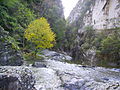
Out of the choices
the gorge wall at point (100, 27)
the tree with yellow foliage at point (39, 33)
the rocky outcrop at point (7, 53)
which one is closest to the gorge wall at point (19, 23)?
the rocky outcrop at point (7, 53)

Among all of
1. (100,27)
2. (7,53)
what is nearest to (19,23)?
(7,53)

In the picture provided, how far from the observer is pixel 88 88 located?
18.3 ft


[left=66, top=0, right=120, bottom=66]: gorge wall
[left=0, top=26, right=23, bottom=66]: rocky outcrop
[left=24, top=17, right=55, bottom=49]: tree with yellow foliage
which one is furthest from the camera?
[left=66, top=0, right=120, bottom=66]: gorge wall

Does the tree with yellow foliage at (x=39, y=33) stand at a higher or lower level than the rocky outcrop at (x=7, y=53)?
higher

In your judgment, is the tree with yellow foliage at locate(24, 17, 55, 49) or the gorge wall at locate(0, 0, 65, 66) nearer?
the gorge wall at locate(0, 0, 65, 66)

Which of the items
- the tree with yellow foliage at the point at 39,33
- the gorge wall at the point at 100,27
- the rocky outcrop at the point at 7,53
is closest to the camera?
the rocky outcrop at the point at 7,53

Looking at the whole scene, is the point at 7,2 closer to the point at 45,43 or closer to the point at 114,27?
the point at 45,43

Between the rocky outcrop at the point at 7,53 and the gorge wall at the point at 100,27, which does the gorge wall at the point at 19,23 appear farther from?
the gorge wall at the point at 100,27

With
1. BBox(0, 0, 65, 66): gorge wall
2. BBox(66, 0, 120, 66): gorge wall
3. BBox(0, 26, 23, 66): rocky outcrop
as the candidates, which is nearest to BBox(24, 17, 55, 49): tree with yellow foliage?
BBox(0, 0, 65, 66): gorge wall

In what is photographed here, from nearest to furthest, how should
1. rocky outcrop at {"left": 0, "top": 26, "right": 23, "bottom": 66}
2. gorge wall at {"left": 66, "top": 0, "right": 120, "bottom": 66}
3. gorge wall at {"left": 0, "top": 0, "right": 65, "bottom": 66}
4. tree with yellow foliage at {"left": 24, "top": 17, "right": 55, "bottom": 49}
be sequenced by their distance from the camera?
rocky outcrop at {"left": 0, "top": 26, "right": 23, "bottom": 66}
gorge wall at {"left": 0, "top": 0, "right": 65, "bottom": 66}
tree with yellow foliage at {"left": 24, "top": 17, "right": 55, "bottom": 49}
gorge wall at {"left": 66, "top": 0, "right": 120, "bottom": 66}

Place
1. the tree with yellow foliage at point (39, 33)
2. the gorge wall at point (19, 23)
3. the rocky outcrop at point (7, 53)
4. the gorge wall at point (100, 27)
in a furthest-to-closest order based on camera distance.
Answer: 1. the gorge wall at point (100, 27)
2. the tree with yellow foliage at point (39, 33)
3. the gorge wall at point (19, 23)
4. the rocky outcrop at point (7, 53)

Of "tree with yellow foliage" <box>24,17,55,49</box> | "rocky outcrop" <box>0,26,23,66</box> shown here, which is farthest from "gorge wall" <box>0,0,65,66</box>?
A: "tree with yellow foliage" <box>24,17,55,49</box>

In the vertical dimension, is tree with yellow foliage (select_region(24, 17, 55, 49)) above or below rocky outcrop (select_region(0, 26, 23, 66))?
above

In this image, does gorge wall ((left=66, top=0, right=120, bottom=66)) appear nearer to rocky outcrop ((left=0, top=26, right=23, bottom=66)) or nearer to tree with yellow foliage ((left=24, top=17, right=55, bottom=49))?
tree with yellow foliage ((left=24, top=17, right=55, bottom=49))
